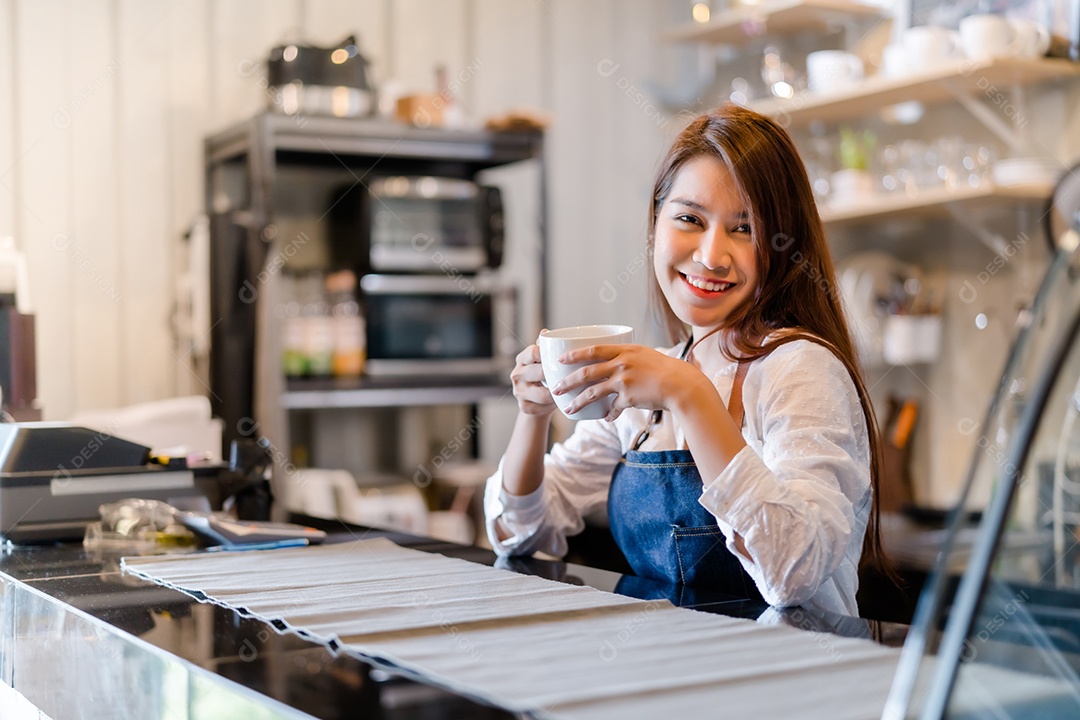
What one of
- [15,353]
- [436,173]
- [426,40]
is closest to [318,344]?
[436,173]

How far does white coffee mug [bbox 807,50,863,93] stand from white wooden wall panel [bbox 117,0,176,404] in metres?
1.99

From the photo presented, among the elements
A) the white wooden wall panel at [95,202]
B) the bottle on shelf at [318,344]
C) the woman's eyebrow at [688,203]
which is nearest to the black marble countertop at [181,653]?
the woman's eyebrow at [688,203]

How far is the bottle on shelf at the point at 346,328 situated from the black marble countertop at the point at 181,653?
207 centimetres

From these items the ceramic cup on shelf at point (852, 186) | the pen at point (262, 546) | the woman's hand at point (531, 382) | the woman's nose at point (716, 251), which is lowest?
the pen at point (262, 546)

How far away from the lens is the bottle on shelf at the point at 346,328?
11.6 ft

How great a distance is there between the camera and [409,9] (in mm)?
4000

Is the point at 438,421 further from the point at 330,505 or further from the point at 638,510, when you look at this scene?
the point at 638,510

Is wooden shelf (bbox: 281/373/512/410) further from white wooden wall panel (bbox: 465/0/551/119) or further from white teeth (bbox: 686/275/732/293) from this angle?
white teeth (bbox: 686/275/732/293)

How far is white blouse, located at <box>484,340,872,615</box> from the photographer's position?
3.79ft

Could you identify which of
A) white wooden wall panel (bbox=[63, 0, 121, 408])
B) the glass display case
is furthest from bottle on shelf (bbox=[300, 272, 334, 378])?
the glass display case

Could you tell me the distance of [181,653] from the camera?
913 mm

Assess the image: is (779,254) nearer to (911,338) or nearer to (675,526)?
(675,526)

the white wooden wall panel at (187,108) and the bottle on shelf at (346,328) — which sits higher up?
the white wooden wall panel at (187,108)

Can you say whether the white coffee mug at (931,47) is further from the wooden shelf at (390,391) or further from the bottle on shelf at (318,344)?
the bottle on shelf at (318,344)
